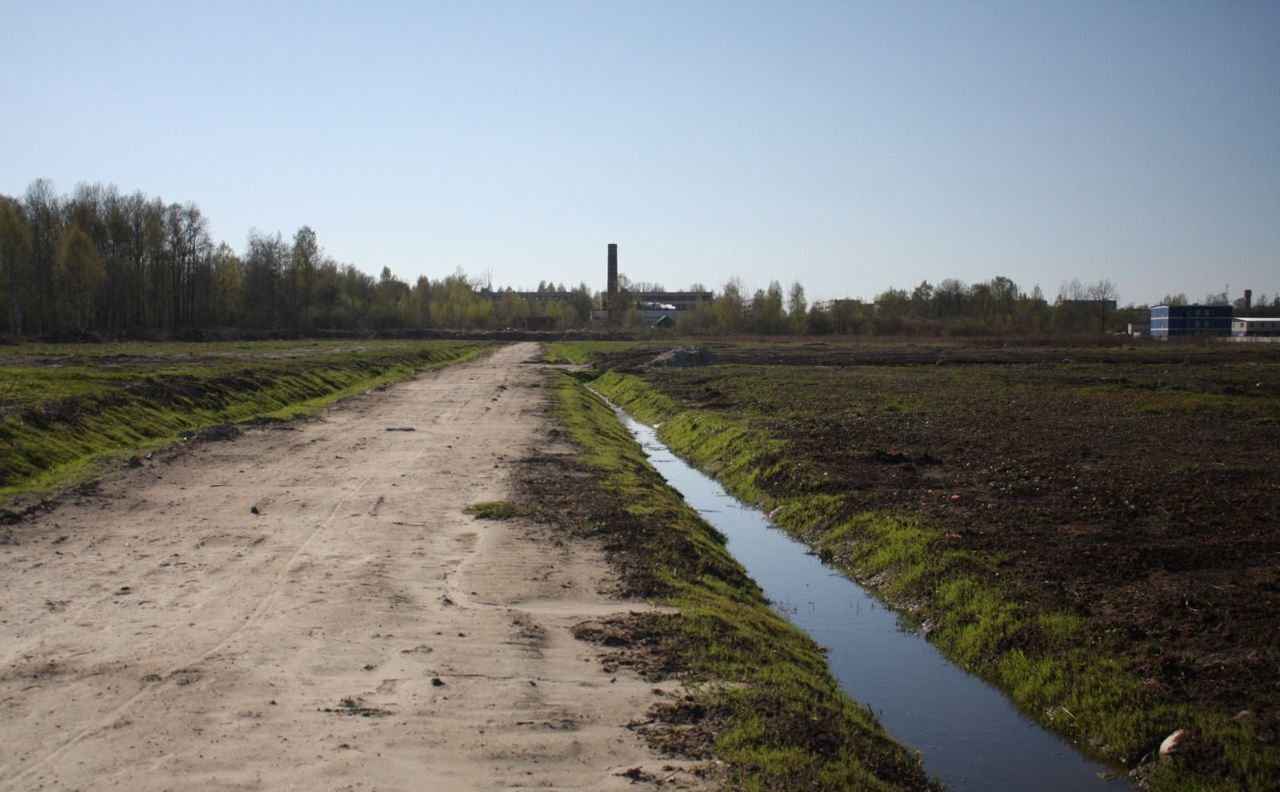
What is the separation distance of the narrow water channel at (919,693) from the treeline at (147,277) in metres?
88.1

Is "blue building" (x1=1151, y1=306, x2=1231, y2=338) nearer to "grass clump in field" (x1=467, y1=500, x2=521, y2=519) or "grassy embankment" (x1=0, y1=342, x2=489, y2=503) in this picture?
"grassy embankment" (x1=0, y1=342, x2=489, y2=503)

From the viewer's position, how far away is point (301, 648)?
1006 cm

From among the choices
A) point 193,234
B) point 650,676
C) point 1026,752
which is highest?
point 193,234

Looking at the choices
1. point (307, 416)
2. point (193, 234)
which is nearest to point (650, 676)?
point (307, 416)

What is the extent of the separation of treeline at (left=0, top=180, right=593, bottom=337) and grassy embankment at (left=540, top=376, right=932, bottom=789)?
285 ft

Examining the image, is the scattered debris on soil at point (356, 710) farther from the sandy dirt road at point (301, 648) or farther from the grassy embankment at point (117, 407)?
the grassy embankment at point (117, 407)

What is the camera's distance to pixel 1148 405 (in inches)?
1479

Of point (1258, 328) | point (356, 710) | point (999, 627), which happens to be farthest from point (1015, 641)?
point (1258, 328)

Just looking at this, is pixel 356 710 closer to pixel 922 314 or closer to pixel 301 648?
pixel 301 648

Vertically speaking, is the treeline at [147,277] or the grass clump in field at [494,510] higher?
the treeline at [147,277]

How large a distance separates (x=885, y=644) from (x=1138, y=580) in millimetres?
3480

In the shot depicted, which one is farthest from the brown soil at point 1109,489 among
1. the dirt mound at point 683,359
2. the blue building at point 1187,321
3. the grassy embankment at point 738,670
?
the blue building at point 1187,321

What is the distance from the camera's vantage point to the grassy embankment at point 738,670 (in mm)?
8086

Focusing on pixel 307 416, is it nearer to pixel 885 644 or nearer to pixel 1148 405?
pixel 885 644
